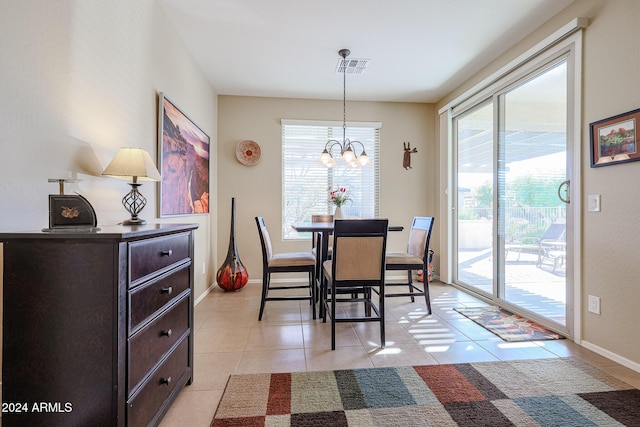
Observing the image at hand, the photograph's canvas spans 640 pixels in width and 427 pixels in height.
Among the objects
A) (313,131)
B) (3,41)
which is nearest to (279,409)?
(3,41)

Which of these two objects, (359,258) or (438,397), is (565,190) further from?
(438,397)

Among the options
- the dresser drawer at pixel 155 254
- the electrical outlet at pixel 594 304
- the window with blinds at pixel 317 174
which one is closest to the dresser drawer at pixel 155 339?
the dresser drawer at pixel 155 254

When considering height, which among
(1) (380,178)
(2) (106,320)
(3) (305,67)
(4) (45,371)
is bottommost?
(4) (45,371)

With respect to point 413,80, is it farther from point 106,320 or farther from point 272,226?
point 106,320

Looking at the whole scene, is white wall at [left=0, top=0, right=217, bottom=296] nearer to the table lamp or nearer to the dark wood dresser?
the table lamp

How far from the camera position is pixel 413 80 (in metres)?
3.69

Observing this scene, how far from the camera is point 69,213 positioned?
1170 mm

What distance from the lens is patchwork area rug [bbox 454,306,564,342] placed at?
2391 mm

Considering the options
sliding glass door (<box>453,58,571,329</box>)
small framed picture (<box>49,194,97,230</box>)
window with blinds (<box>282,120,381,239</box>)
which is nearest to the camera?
small framed picture (<box>49,194,97,230</box>)

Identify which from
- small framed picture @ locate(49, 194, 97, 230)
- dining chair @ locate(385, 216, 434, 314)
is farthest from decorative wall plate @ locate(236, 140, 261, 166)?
small framed picture @ locate(49, 194, 97, 230)

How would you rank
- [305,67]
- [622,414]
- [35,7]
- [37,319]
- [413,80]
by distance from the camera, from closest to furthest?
[37,319] < [35,7] < [622,414] < [305,67] < [413,80]

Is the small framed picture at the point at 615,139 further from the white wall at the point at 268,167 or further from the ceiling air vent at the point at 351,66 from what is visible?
the white wall at the point at 268,167

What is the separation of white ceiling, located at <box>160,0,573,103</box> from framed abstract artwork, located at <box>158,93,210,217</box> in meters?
0.76

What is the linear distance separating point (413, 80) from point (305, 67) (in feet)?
4.52
